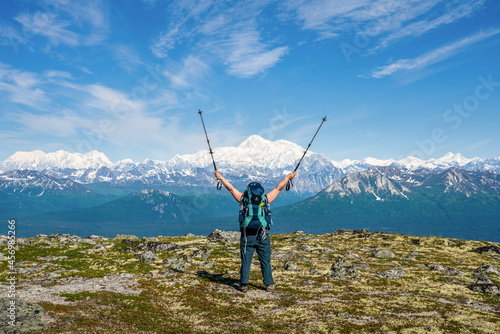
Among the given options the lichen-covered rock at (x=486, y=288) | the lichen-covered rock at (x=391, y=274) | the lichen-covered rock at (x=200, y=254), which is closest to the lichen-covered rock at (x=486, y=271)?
the lichen-covered rock at (x=486, y=288)

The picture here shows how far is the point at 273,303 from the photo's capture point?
15.5m

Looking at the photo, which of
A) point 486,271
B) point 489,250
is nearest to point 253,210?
point 486,271

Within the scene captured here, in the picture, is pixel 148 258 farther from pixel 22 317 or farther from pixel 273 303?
pixel 273 303

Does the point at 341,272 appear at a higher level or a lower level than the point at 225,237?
lower

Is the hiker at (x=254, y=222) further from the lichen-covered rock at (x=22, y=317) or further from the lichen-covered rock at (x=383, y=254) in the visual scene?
the lichen-covered rock at (x=383, y=254)

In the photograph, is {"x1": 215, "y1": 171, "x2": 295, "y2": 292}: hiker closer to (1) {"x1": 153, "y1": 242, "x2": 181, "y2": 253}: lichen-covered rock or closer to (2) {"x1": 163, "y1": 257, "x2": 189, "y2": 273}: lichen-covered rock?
(2) {"x1": 163, "y1": 257, "x2": 189, "y2": 273}: lichen-covered rock

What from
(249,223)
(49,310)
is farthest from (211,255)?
(49,310)

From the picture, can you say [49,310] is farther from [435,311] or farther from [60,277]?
[435,311]

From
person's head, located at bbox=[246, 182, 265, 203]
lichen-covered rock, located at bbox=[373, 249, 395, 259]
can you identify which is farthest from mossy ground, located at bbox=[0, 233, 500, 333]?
lichen-covered rock, located at bbox=[373, 249, 395, 259]

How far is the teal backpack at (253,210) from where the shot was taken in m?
16.2

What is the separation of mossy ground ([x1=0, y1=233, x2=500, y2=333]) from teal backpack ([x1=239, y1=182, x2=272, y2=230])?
4.14 metres

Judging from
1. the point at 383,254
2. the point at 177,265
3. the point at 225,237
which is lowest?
the point at 383,254

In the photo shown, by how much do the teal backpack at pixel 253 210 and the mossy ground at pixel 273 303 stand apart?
4.14 meters

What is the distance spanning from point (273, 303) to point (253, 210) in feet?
16.6
